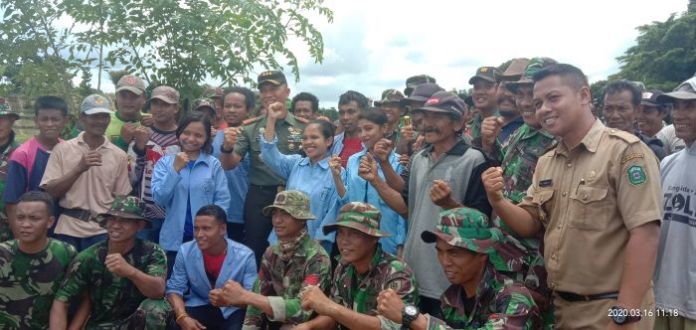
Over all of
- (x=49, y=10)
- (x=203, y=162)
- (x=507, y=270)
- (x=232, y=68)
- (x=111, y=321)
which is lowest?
(x=111, y=321)

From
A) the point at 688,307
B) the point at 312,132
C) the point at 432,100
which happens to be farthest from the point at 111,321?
the point at 688,307

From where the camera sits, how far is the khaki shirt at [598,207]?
288 cm

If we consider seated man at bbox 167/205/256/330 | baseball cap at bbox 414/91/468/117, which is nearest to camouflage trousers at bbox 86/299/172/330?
seated man at bbox 167/205/256/330

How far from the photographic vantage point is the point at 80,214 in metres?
5.22

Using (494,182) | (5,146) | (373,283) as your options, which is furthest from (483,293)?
(5,146)

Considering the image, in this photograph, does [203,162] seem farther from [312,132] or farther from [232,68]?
[232,68]

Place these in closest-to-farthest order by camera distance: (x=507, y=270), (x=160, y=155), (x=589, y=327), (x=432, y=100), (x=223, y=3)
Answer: (x=589, y=327)
(x=507, y=270)
(x=432, y=100)
(x=160, y=155)
(x=223, y=3)

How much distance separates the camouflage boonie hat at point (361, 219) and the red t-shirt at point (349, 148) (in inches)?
69.4

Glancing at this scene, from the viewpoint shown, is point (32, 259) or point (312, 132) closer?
point (32, 259)

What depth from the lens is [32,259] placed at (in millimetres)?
4777

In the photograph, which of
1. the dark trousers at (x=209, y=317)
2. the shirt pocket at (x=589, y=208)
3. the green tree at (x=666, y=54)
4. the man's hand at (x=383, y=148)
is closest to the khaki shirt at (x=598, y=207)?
the shirt pocket at (x=589, y=208)

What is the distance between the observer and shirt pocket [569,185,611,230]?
9.83 feet

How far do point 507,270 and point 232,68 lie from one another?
4.92 m

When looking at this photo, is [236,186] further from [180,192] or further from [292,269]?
[292,269]
